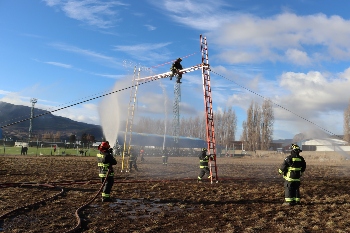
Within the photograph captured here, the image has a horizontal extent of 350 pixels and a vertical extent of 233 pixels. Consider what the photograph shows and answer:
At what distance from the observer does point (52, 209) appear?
9.44m

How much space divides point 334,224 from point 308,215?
1.19m

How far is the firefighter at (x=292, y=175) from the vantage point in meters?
10.6

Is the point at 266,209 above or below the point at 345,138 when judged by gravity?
below

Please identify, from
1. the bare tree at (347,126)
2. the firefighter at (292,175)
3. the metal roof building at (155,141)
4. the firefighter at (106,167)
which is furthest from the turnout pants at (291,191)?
the bare tree at (347,126)

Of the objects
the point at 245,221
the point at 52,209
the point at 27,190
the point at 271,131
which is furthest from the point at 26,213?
the point at 271,131

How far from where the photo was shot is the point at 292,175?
10570mm

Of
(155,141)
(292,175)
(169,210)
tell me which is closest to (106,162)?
(169,210)

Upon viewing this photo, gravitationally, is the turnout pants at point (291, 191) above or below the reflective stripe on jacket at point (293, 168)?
below

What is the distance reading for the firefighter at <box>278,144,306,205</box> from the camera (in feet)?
34.7

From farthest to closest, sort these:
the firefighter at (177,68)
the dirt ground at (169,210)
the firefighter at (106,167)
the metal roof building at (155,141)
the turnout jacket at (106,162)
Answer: the metal roof building at (155,141) → the firefighter at (177,68) → the turnout jacket at (106,162) → the firefighter at (106,167) → the dirt ground at (169,210)

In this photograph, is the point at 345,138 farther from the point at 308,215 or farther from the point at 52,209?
the point at 52,209

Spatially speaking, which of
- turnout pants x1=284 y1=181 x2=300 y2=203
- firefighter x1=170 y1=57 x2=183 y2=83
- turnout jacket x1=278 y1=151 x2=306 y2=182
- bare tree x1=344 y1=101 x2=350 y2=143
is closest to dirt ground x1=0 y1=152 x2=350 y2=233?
turnout pants x1=284 y1=181 x2=300 y2=203

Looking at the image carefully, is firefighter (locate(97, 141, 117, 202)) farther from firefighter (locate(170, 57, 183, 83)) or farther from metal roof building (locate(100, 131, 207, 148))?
metal roof building (locate(100, 131, 207, 148))

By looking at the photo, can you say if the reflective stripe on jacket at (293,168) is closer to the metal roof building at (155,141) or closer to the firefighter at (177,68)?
the firefighter at (177,68)
